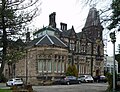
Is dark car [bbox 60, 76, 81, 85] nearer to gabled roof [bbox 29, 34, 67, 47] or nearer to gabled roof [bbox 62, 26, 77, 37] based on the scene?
gabled roof [bbox 29, 34, 67, 47]

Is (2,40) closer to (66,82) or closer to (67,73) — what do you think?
(66,82)

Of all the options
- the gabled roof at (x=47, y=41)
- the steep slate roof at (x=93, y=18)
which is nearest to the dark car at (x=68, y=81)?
the gabled roof at (x=47, y=41)

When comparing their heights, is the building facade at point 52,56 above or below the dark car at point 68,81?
above

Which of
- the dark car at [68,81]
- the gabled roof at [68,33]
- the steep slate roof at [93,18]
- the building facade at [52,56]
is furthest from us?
the gabled roof at [68,33]

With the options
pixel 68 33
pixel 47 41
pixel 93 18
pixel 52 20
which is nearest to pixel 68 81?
pixel 47 41

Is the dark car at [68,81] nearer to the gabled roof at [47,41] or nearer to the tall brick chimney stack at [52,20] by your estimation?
the gabled roof at [47,41]

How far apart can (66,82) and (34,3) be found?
31.6 meters

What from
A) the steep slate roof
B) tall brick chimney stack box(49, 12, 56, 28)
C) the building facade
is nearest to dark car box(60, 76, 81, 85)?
the building facade

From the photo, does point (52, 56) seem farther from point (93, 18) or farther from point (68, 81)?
point (93, 18)

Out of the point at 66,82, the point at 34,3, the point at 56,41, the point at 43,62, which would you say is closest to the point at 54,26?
the point at 56,41

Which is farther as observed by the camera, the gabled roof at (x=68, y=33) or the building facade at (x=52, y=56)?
the gabled roof at (x=68, y=33)

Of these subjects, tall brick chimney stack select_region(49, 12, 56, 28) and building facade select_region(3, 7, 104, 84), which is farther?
tall brick chimney stack select_region(49, 12, 56, 28)

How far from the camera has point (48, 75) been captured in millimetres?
64938

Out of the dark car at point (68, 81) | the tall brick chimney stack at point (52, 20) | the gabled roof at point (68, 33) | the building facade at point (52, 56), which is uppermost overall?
the tall brick chimney stack at point (52, 20)
